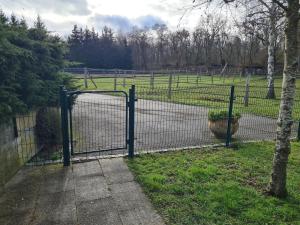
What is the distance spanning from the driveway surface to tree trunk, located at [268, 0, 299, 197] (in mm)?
2809

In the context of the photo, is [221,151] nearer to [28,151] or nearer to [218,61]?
[28,151]

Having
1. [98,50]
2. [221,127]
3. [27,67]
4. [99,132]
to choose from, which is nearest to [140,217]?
[27,67]

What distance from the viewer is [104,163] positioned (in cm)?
526

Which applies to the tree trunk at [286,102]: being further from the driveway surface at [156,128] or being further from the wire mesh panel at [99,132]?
the wire mesh panel at [99,132]

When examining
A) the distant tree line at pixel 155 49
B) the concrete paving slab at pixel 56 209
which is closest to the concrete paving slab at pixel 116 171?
the concrete paving slab at pixel 56 209

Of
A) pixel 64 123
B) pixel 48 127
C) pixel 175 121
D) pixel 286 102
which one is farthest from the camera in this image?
pixel 175 121

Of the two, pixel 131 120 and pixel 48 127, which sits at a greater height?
pixel 131 120

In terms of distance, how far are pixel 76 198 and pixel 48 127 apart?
2699mm

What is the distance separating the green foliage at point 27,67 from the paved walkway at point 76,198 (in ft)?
3.82

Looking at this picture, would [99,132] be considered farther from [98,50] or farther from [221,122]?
[98,50]

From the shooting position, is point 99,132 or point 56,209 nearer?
point 56,209

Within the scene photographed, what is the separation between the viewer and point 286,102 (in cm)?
382

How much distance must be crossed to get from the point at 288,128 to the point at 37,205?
371 cm

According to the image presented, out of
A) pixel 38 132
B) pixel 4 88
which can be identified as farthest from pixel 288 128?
pixel 38 132
